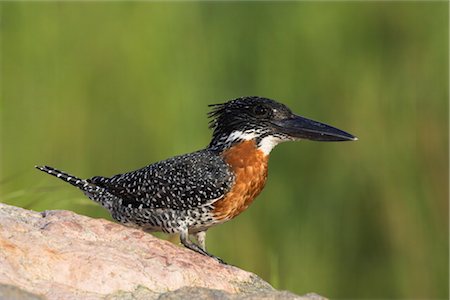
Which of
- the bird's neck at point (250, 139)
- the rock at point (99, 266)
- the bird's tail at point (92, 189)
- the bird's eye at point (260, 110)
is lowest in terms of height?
the rock at point (99, 266)

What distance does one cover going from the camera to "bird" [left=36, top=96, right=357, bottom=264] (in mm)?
5430

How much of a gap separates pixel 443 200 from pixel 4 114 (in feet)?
11.3

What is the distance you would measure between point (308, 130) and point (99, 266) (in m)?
1.93

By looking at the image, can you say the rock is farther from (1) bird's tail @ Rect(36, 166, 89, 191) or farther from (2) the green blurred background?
(2) the green blurred background

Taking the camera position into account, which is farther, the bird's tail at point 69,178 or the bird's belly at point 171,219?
the bird's tail at point 69,178

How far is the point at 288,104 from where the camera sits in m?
7.78

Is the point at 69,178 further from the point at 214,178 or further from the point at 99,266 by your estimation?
the point at 99,266

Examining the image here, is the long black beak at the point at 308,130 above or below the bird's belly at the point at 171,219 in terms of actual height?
above

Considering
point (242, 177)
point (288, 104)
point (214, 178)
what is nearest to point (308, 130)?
point (242, 177)

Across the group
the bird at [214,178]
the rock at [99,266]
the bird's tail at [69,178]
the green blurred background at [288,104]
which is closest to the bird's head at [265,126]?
the bird at [214,178]

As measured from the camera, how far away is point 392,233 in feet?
25.7

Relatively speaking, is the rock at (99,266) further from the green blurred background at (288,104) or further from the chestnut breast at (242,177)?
the green blurred background at (288,104)

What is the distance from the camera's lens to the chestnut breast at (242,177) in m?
5.42

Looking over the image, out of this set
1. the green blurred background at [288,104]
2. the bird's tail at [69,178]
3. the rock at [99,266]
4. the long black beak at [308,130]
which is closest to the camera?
the rock at [99,266]
